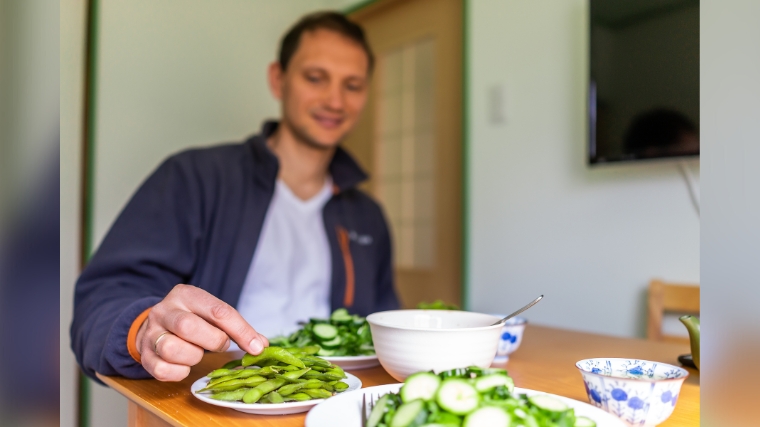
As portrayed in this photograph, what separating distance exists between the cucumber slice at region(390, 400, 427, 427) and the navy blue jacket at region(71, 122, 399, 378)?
0.45m

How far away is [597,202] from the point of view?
1.59 metres

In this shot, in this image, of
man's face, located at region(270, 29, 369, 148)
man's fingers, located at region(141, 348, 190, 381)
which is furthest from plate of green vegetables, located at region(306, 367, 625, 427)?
man's face, located at region(270, 29, 369, 148)

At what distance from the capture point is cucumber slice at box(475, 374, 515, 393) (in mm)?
488

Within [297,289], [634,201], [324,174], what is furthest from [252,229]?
[634,201]

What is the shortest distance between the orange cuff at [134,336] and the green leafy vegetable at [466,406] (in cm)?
39

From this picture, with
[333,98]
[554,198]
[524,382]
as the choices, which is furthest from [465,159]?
[524,382]

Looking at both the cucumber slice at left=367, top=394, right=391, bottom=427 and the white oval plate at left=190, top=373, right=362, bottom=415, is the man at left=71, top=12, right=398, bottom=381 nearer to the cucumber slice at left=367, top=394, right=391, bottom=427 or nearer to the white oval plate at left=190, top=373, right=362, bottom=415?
the white oval plate at left=190, top=373, right=362, bottom=415

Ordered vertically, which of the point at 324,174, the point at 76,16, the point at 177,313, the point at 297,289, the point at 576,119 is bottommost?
the point at 297,289

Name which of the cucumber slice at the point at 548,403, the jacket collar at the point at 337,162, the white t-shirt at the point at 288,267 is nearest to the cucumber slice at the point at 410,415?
the cucumber slice at the point at 548,403

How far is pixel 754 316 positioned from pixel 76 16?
213cm

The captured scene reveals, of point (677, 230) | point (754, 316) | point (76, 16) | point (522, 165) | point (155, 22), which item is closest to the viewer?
point (754, 316)

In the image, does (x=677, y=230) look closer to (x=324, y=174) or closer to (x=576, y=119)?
(x=576, y=119)

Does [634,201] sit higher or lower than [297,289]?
higher

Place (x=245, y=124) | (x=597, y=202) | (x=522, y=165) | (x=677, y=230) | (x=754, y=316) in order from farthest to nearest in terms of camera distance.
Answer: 1. (x=245, y=124)
2. (x=522, y=165)
3. (x=597, y=202)
4. (x=677, y=230)
5. (x=754, y=316)
